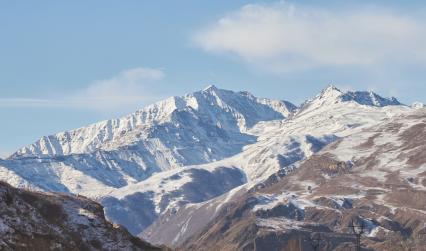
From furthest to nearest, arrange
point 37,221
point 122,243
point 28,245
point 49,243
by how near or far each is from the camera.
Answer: point 122,243, point 37,221, point 49,243, point 28,245

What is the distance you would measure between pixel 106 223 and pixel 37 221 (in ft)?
26.1

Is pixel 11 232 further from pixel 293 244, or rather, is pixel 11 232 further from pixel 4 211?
pixel 293 244

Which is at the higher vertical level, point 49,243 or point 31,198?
point 31,198

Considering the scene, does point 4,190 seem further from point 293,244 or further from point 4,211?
point 293,244

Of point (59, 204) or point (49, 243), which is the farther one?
point (59, 204)

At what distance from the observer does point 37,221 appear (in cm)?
5559

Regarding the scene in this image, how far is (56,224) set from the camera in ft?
194

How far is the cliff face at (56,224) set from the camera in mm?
50594

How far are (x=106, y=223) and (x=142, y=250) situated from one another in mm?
3594

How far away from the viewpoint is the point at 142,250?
61719 millimetres

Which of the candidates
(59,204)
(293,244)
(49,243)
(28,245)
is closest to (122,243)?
(59,204)

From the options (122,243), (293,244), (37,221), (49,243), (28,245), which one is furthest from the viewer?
(293,244)

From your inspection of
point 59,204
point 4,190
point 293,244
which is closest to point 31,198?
point 59,204

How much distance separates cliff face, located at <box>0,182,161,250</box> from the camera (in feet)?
166
